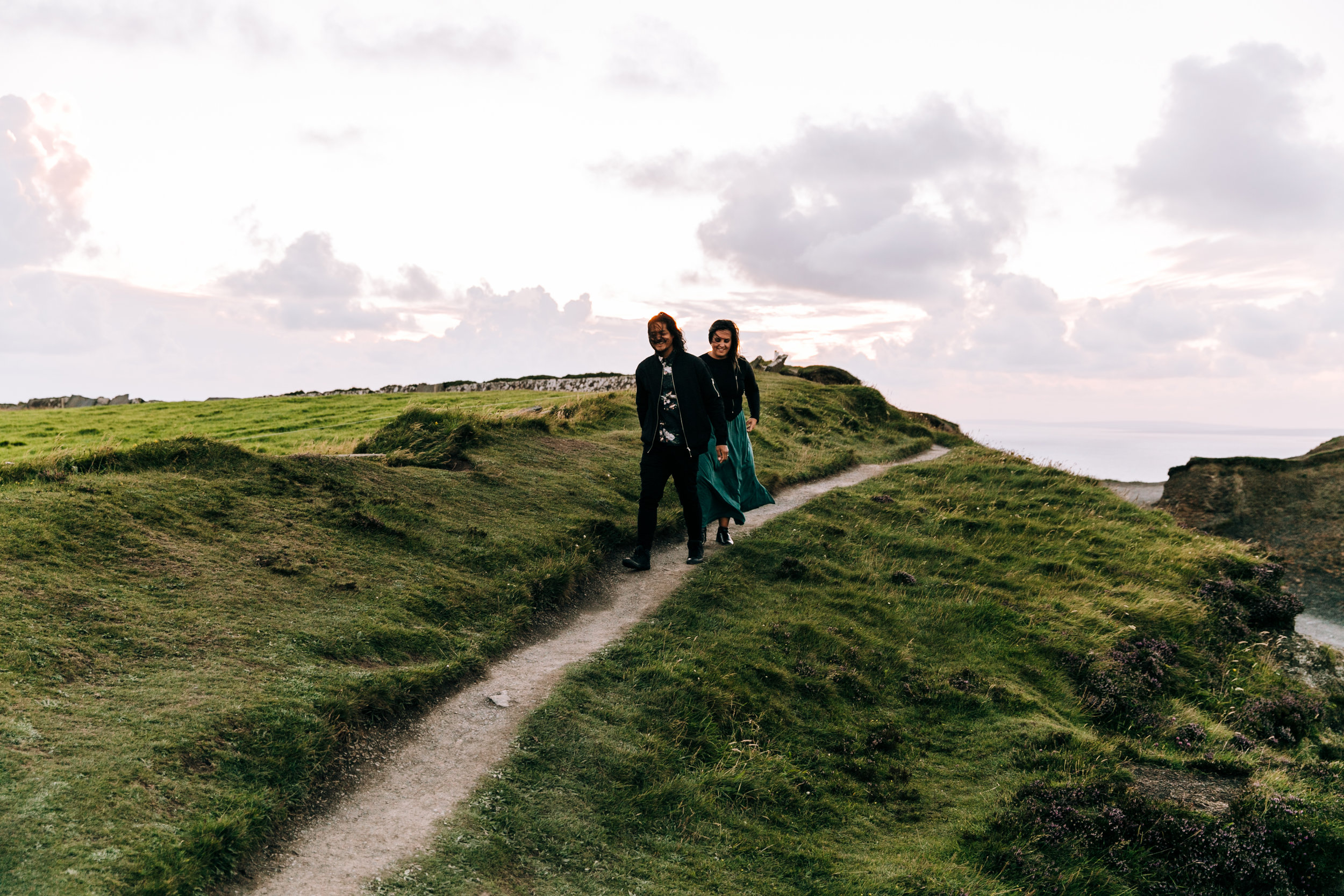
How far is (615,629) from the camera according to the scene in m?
10.5

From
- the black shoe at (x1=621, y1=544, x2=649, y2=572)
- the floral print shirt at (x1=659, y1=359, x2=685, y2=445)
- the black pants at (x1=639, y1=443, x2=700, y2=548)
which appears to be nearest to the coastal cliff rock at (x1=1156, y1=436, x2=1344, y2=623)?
the black pants at (x1=639, y1=443, x2=700, y2=548)

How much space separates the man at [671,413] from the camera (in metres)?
12.2

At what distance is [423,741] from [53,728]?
115 inches

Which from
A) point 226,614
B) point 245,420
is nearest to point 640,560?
point 226,614

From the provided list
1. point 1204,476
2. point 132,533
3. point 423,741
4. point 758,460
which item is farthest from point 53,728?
point 1204,476

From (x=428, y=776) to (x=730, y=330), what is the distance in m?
9.28

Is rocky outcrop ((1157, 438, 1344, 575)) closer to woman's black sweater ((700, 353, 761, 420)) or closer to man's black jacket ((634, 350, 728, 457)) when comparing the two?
woman's black sweater ((700, 353, 761, 420))

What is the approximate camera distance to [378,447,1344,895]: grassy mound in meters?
6.77

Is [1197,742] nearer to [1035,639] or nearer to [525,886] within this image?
[1035,639]

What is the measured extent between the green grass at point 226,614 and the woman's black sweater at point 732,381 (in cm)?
268

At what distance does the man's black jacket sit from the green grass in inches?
99.1

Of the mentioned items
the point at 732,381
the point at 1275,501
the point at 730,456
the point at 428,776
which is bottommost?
the point at 428,776

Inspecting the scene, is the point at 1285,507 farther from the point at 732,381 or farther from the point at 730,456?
the point at 732,381

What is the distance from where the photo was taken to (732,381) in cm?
1422
